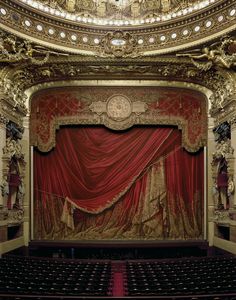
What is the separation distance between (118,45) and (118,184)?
4.58m

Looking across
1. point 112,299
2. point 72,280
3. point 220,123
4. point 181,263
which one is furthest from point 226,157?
point 112,299

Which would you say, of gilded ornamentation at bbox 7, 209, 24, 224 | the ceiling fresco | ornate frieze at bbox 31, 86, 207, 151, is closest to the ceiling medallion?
the ceiling fresco

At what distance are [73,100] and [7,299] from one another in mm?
9243

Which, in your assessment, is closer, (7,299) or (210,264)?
(7,299)

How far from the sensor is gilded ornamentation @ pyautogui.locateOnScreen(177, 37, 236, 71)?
431 inches

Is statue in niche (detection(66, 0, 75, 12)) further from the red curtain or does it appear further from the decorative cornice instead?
the red curtain

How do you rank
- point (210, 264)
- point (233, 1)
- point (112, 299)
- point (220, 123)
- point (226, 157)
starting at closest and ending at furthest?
point (112, 299), point (210, 264), point (233, 1), point (226, 157), point (220, 123)

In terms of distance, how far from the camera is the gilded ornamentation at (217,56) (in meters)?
10.9

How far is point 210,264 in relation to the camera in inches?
328

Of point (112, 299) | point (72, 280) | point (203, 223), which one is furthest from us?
point (203, 223)

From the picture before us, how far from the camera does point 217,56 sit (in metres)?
11.3

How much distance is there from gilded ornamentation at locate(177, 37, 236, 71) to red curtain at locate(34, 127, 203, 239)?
9.23 ft

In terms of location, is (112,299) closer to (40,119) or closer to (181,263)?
(181,263)

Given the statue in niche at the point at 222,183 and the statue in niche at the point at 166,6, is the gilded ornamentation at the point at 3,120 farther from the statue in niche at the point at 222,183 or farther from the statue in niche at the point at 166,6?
the statue in niche at the point at 222,183
